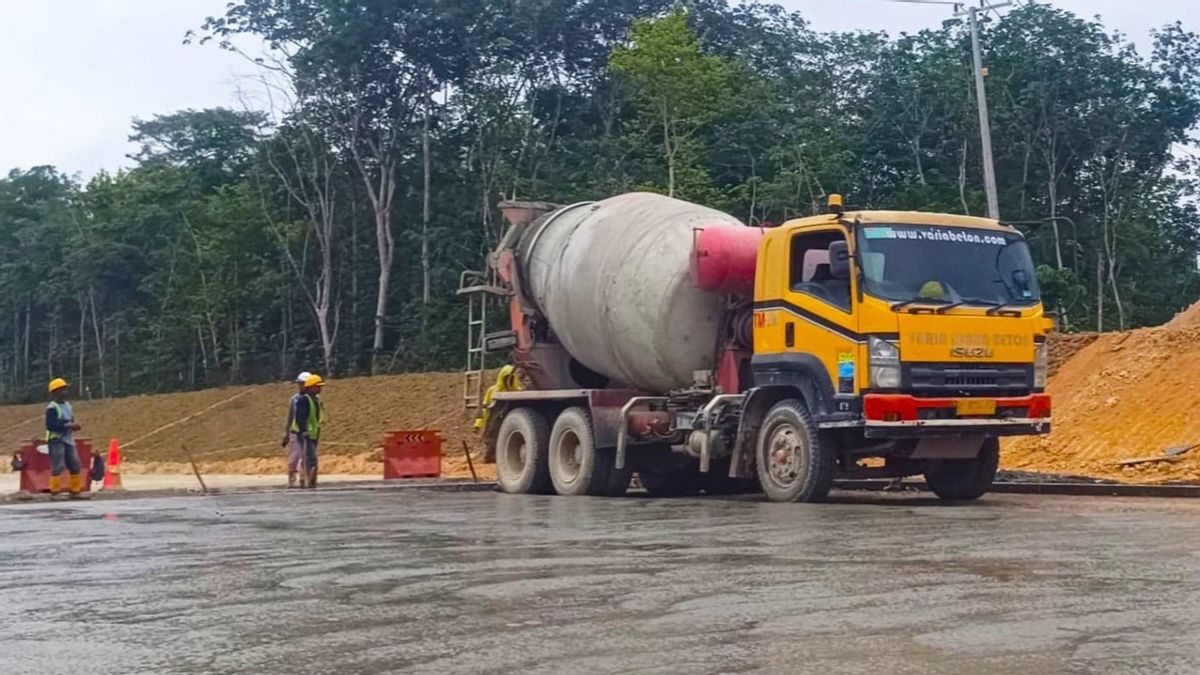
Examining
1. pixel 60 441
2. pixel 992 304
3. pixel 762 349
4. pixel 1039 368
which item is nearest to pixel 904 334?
pixel 992 304

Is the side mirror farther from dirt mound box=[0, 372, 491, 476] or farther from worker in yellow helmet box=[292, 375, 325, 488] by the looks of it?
dirt mound box=[0, 372, 491, 476]

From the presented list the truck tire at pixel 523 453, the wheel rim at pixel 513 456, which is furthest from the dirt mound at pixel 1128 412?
the wheel rim at pixel 513 456

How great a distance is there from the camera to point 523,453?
64.8ft

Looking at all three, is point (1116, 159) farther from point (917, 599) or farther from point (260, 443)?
point (917, 599)

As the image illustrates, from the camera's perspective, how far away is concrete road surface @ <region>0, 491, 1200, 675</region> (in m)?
6.33

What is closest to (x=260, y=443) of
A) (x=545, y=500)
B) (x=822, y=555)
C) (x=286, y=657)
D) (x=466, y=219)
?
(x=466, y=219)

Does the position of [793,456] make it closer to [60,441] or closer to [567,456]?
[567,456]

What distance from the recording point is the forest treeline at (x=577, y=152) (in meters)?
46.6

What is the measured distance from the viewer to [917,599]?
769 cm

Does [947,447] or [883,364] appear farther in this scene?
[947,447]

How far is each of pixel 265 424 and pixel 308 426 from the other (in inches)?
788

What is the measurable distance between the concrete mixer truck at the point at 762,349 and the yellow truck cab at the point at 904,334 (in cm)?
2

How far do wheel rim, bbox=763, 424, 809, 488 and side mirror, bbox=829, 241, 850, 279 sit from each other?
5.39 feet

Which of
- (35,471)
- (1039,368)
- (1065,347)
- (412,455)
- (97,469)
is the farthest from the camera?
(1065,347)
